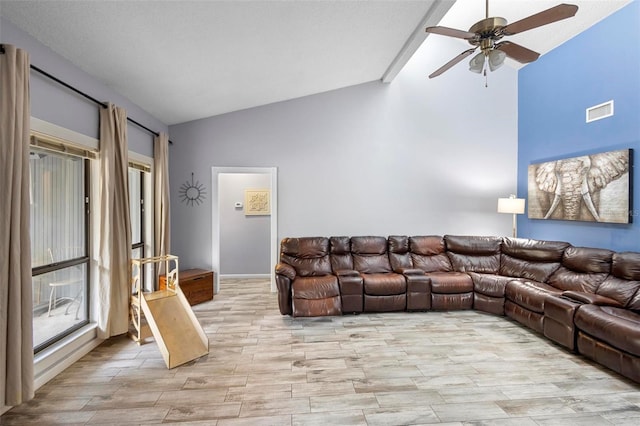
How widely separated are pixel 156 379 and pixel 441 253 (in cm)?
407

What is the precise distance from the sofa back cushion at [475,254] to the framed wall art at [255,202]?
11.5 feet

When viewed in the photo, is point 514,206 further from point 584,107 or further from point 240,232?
point 240,232

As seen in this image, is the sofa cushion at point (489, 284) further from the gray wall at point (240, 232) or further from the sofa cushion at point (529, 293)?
the gray wall at point (240, 232)

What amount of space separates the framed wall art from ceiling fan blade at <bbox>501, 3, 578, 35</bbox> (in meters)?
4.60

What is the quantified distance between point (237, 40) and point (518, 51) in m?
2.58

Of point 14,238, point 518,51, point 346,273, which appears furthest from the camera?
point 346,273

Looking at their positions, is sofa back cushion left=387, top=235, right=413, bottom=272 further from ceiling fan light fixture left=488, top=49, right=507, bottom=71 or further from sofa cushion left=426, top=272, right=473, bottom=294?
ceiling fan light fixture left=488, top=49, right=507, bottom=71

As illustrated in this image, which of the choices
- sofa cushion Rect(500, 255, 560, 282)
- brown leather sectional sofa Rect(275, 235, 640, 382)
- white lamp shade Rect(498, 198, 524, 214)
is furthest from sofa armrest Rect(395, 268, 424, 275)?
white lamp shade Rect(498, 198, 524, 214)

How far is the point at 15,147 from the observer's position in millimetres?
1950

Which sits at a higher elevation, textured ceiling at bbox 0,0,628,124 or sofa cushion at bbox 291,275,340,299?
textured ceiling at bbox 0,0,628,124

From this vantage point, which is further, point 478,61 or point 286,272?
point 286,272

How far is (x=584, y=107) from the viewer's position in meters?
4.01

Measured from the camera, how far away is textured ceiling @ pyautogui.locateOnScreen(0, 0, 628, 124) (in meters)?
2.29

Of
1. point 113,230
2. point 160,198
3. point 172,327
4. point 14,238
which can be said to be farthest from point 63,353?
point 160,198
